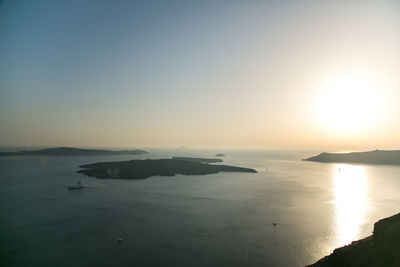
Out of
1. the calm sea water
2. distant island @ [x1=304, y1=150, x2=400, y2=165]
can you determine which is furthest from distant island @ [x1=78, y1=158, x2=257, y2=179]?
distant island @ [x1=304, y1=150, x2=400, y2=165]

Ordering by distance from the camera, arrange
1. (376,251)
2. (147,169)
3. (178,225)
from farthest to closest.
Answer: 1. (147,169)
2. (178,225)
3. (376,251)

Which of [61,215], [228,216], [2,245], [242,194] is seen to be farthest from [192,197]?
[2,245]

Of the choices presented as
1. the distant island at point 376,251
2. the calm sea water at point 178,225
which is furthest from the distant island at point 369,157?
the distant island at point 376,251

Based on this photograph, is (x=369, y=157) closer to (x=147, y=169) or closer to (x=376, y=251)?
(x=147, y=169)

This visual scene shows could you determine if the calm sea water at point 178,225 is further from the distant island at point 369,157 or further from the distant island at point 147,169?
the distant island at point 369,157

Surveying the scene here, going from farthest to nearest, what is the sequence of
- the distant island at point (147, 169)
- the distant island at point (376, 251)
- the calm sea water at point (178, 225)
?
the distant island at point (147, 169) → the calm sea water at point (178, 225) → the distant island at point (376, 251)

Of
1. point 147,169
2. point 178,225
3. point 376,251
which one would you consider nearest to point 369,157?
point 147,169
